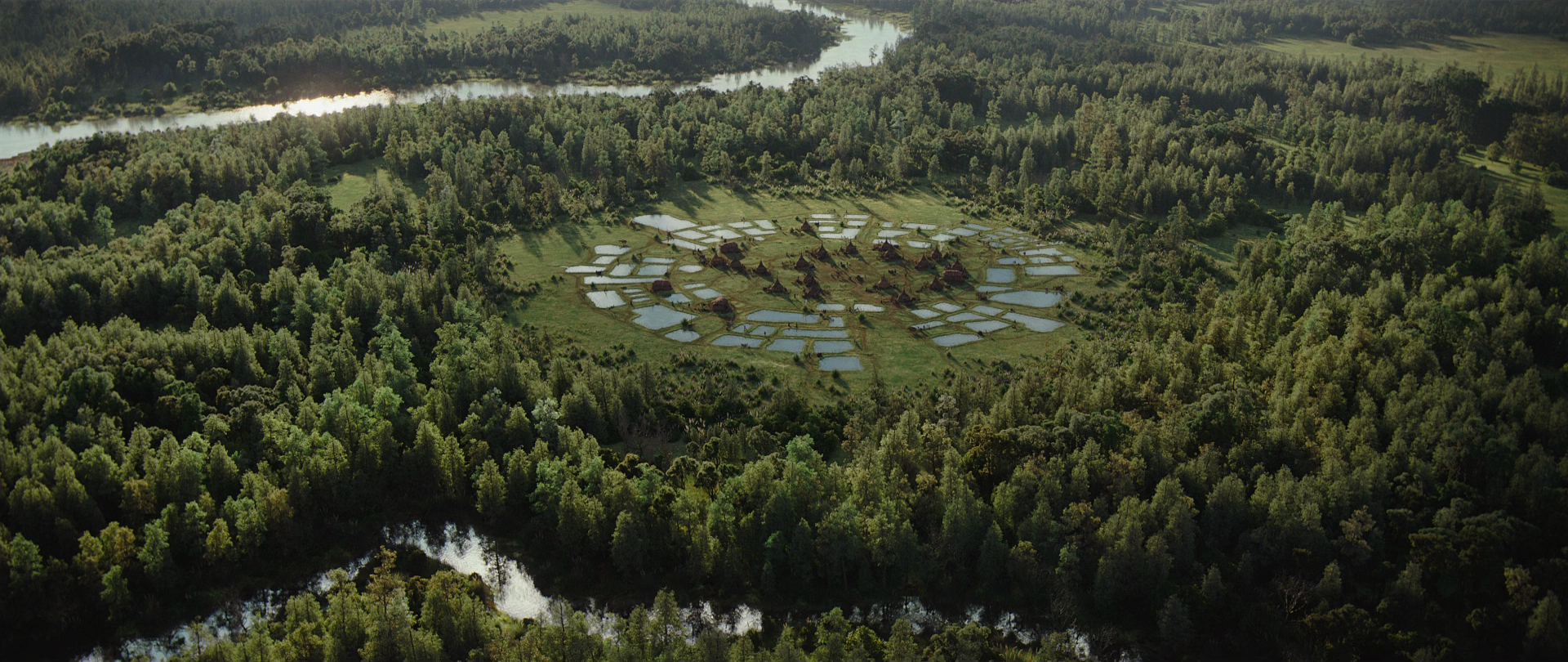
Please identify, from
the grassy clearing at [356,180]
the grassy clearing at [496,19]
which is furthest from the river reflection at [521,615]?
the grassy clearing at [496,19]

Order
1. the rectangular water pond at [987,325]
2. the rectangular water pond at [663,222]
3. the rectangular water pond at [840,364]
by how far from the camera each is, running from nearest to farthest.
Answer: the rectangular water pond at [840,364], the rectangular water pond at [987,325], the rectangular water pond at [663,222]

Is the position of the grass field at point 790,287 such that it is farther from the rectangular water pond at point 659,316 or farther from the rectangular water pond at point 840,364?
the rectangular water pond at point 659,316

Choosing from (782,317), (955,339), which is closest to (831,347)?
(782,317)

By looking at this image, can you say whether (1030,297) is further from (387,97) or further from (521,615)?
(387,97)

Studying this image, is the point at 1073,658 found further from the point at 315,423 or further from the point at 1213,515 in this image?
the point at 315,423

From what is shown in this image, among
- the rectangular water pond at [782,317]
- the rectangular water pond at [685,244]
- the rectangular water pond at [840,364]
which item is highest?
the rectangular water pond at [685,244]

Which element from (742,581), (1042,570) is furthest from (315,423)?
(1042,570)
